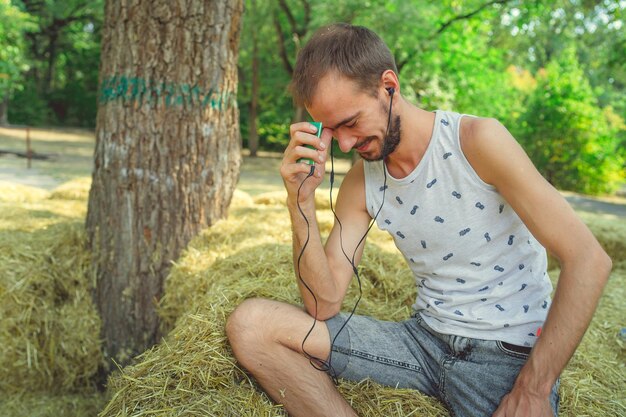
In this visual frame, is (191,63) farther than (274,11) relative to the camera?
No

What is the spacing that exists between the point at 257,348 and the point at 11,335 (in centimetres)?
195

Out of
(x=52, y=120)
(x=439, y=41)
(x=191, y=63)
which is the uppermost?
(x=439, y=41)

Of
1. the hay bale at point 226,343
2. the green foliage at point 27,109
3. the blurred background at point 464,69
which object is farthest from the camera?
the green foliage at point 27,109

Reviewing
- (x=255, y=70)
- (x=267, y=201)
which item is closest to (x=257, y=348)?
(x=267, y=201)

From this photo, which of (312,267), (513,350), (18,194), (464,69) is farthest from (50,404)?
(464,69)

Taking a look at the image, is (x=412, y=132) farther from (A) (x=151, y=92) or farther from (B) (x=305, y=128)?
(A) (x=151, y=92)

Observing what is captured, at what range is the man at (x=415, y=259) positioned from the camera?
2.03 m

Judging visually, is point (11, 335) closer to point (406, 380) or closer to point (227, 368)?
point (227, 368)

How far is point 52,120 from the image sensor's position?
25.3 m

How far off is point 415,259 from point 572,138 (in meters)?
11.9

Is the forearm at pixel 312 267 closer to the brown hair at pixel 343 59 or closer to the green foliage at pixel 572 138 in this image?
the brown hair at pixel 343 59

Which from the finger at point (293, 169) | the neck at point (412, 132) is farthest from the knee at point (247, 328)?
the neck at point (412, 132)

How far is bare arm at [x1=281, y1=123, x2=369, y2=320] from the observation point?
214 centimetres

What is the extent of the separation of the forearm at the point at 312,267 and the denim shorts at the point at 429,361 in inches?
3.1
